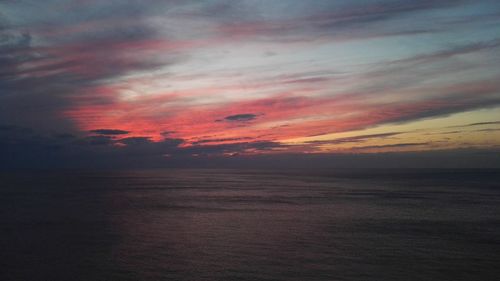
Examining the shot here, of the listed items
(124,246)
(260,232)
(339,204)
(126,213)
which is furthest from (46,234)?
(339,204)

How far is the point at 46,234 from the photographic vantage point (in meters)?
43.3

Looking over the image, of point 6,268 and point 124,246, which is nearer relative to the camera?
point 6,268

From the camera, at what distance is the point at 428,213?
2394 inches

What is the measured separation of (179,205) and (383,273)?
161ft

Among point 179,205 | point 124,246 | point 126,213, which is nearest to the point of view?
point 124,246

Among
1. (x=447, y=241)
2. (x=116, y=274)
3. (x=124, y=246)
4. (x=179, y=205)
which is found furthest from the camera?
(x=179, y=205)

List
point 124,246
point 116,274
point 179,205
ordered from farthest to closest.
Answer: point 179,205
point 124,246
point 116,274

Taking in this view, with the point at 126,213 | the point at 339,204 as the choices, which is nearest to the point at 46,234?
the point at 126,213

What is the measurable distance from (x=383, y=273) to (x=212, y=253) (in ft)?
46.2

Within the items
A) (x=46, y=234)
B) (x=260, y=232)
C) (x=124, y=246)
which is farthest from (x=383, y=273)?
(x=46, y=234)

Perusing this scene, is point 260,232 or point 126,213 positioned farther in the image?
point 126,213

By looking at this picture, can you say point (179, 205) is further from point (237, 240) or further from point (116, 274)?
point (116, 274)

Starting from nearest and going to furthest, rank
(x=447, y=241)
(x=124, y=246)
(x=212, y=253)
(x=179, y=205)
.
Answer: (x=212, y=253) → (x=124, y=246) → (x=447, y=241) → (x=179, y=205)

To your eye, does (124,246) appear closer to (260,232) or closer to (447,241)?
(260,232)
